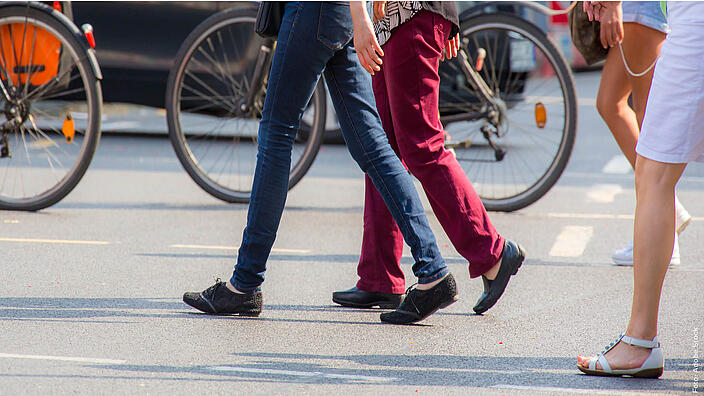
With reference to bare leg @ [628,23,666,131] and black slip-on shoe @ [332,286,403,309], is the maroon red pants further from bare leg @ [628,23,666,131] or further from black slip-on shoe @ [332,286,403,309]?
bare leg @ [628,23,666,131]

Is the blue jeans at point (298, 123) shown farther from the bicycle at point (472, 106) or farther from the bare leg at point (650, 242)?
the bicycle at point (472, 106)

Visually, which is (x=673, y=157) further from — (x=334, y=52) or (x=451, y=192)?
(x=334, y=52)

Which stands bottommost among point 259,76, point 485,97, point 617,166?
point 617,166

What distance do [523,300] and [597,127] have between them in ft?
20.3

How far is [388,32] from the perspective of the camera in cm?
383

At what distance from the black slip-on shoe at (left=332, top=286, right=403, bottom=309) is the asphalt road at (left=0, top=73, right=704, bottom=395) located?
7cm

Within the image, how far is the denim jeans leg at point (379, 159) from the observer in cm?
388

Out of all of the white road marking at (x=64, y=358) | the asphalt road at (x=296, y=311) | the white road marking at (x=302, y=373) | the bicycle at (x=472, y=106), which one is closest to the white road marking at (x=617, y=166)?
the bicycle at (x=472, y=106)

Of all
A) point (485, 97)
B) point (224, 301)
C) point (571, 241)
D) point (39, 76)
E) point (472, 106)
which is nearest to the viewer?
point (224, 301)

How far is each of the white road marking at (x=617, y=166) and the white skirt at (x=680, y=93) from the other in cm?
446

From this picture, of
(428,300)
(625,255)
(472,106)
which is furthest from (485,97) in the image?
(428,300)

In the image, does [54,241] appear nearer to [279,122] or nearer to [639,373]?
[279,122]

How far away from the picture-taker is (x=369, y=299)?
423cm

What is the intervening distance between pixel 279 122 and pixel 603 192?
3.50 metres
